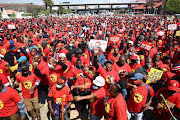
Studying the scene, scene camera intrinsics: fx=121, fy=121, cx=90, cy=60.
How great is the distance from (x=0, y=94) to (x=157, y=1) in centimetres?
10503

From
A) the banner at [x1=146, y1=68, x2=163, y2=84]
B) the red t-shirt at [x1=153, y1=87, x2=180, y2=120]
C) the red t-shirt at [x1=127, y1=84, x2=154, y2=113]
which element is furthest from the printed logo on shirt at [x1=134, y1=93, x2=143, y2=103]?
the banner at [x1=146, y1=68, x2=163, y2=84]

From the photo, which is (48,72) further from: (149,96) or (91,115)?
(149,96)

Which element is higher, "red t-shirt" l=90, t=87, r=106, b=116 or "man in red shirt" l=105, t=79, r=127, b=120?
"man in red shirt" l=105, t=79, r=127, b=120

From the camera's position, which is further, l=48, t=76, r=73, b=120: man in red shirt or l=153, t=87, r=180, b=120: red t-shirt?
l=48, t=76, r=73, b=120: man in red shirt

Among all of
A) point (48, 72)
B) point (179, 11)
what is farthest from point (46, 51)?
point (179, 11)

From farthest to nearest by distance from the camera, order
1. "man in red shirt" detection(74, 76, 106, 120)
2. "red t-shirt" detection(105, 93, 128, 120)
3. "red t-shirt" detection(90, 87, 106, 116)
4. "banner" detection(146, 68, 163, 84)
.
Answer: "banner" detection(146, 68, 163, 84)
"red t-shirt" detection(90, 87, 106, 116)
"man in red shirt" detection(74, 76, 106, 120)
"red t-shirt" detection(105, 93, 128, 120)

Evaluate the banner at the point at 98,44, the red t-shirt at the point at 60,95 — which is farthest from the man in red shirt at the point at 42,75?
the banner at the point at 98,44

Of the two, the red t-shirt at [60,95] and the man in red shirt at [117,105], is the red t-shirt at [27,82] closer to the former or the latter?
the red t-shirt at [60,95]

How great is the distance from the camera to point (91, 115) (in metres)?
3.40

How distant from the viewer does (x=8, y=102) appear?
9.04ft

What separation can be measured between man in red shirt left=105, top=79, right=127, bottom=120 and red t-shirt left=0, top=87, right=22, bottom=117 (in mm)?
2136

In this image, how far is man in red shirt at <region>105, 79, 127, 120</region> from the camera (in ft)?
7.73

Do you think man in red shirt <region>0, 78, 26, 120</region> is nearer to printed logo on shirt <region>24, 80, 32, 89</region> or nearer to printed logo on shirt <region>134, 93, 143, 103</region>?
printed logo on shirt <region>24, 80, 32, 89</region>

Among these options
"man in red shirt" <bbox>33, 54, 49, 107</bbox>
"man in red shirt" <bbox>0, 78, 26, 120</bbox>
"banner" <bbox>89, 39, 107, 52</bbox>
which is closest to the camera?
"man in red shirt" <bbox>0, 78, 26, 120</bbox>
